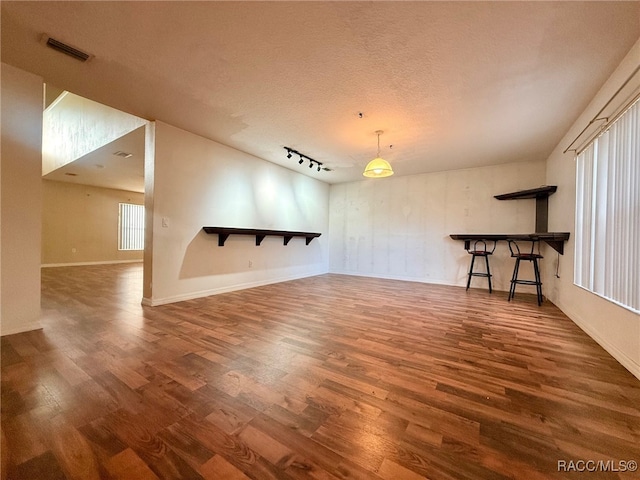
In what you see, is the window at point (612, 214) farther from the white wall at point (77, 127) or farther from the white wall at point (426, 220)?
the white wall at point (77, 127)

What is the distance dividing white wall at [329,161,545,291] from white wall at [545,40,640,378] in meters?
0.73

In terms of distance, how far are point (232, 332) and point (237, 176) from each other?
3.17m

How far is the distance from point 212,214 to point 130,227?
291 inches

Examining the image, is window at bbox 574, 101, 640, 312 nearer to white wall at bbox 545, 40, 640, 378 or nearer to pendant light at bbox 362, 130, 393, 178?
white wall at bbox 545, 40, 640, 378

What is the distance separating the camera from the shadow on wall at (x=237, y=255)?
13.4ft

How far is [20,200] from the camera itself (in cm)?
248

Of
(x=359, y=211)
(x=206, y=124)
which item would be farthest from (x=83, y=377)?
(x=359, y=211)

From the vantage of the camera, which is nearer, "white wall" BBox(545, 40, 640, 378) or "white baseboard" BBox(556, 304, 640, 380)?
"white baseboard" BBox(556, 304, 640, 380)

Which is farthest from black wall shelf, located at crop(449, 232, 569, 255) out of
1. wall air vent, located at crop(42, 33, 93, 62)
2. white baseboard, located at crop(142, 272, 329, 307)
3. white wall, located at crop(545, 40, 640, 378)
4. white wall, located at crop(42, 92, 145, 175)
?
white wall, located at crop(42, 92, 145, 175)

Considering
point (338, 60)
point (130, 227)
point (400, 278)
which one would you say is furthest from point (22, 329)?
point (130, 227)

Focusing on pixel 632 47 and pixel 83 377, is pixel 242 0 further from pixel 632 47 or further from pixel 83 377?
pixel 632 47

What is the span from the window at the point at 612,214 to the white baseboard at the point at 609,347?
1.32 ft

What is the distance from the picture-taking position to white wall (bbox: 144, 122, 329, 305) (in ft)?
11.9

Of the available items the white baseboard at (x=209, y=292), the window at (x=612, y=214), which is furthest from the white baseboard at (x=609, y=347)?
the white baseboard at (x=209, y=292)
